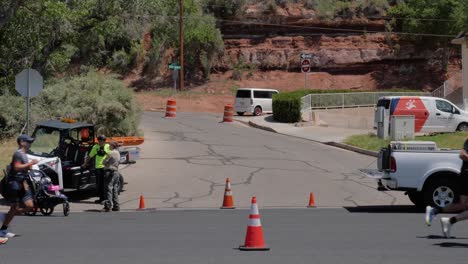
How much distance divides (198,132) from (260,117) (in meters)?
10.7

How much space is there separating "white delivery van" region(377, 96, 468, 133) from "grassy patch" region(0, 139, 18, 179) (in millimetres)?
15818

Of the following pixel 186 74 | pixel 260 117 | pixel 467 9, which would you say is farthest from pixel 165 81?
pixel 467 9

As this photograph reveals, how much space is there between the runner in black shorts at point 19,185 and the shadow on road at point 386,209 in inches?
286

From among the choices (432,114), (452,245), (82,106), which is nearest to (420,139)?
(432,114)

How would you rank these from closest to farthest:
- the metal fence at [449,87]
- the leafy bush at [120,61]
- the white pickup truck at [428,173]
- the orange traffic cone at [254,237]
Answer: the orange traffic cone at [254,237] → the white pickup truck at [428,173] → the metal fence at [449,87] → the leafy bush at [120,61]

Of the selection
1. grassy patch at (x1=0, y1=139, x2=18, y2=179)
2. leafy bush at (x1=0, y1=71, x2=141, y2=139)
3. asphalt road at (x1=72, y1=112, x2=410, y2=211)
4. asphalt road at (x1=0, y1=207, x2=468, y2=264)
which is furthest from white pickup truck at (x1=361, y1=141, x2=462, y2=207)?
leafy bush at (x1=0, y1=71, x2=141, y2=139)

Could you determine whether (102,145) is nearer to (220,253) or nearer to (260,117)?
(220,253)

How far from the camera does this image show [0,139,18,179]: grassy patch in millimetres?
22969

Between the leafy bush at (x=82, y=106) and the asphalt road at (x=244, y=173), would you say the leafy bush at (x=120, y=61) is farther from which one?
the leafy bush at (x=82, y=106)

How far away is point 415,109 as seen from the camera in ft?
109

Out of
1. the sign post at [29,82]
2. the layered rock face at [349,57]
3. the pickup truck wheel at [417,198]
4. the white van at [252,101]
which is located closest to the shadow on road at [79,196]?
the sign post at [29,82]

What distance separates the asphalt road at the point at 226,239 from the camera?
399 inches

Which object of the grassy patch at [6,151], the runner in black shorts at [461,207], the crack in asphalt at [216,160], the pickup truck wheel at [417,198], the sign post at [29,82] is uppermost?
the sign post at [29,82]

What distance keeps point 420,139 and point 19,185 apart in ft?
66.4
